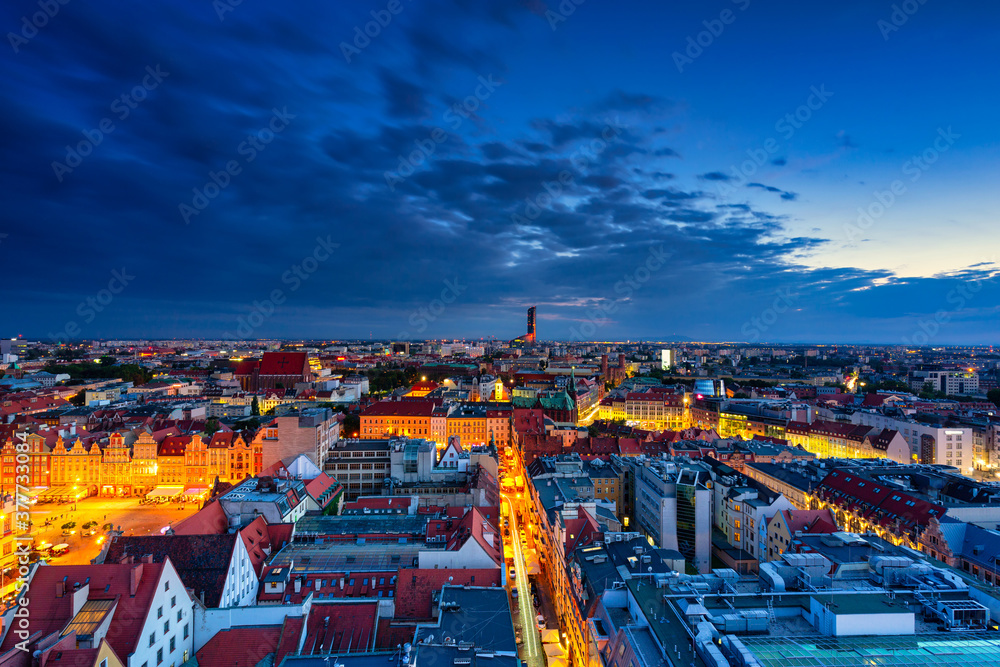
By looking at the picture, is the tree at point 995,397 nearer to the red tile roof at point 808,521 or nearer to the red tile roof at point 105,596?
the red tile roof at point 808,521

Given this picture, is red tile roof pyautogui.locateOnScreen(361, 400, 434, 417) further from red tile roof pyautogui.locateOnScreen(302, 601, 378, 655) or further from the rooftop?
the rooftop

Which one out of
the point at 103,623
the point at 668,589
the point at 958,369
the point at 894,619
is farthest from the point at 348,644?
the point at 958,369

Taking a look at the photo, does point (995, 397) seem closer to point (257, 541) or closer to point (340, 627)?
point (340, 627)

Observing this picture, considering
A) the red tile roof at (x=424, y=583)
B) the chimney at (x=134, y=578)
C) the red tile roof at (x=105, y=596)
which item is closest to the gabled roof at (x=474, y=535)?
the red tile roof at (x=424, y=583)

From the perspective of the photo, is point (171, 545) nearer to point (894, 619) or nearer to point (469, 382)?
point (894, 619)

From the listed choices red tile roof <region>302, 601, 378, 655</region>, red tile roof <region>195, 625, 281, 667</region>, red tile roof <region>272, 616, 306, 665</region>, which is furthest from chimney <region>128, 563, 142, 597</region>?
red tile roof <region>302, 601, 378, 655</region>

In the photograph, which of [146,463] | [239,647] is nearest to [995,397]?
[239,647]
